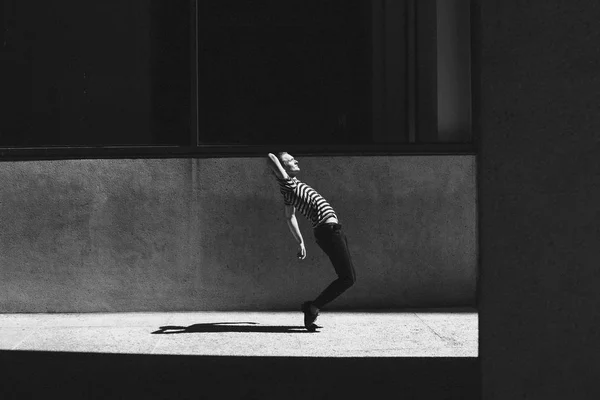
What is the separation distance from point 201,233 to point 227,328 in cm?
144

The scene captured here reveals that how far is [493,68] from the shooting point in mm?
4738

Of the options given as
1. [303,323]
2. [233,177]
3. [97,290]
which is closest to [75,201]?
[97,290]

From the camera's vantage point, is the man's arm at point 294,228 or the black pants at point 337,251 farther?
the man's arm at point 294,228

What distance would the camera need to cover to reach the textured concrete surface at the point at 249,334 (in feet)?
26.0

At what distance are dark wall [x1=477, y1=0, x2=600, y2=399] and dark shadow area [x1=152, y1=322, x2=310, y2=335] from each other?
4.25m

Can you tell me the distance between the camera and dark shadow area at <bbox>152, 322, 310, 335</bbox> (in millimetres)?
8938

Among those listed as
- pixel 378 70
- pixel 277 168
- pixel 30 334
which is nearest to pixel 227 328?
pixel 277 168

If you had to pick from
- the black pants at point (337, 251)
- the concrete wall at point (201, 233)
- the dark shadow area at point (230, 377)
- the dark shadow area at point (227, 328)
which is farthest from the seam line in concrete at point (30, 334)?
the black pants at point (337, 251)

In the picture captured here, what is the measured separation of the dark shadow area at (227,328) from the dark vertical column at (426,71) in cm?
270

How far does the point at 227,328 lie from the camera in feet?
29.8

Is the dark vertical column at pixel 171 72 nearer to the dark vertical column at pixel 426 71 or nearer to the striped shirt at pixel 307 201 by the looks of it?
the striped shirt at pixel 307 201

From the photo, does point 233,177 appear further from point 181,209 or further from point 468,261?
point 468,261

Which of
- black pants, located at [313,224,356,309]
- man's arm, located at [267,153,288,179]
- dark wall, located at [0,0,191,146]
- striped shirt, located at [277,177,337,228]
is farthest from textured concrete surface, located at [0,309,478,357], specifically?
dark wall, located at [0,0,191,146]

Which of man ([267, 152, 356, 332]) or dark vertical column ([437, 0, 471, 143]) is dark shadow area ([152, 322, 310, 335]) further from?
dark vertical column ([437, 0, 471, 143])
